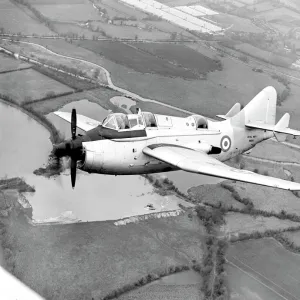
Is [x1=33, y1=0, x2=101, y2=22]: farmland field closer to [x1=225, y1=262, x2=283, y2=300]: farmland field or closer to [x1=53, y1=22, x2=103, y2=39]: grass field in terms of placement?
[x1=53, y1=22, x2=103, y2=39]: grass field

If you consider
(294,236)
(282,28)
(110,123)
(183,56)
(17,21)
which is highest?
(282,28)

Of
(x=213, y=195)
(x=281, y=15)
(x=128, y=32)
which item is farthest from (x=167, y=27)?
(x=213, y=195)

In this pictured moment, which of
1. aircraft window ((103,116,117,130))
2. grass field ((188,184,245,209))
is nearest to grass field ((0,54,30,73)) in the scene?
grass field ((188,184,245,209))

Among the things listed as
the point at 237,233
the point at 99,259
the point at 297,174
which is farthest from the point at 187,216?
the point at 297,174

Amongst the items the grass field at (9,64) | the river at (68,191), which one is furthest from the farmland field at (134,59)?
the river at (68,191)

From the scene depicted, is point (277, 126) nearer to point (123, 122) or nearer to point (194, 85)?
point (123, 122)

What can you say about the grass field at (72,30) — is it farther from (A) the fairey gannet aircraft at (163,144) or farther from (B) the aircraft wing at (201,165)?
(B) the aircraft wing at (201,165)
